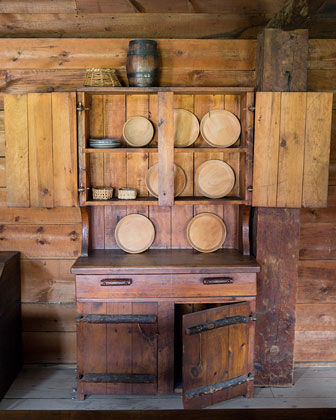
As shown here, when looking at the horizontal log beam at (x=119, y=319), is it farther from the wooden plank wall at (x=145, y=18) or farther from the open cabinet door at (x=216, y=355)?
the wooden plank wall at (x=145, y=18)

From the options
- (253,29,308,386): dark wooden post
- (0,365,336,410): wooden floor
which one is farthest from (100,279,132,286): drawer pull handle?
(253,29,308,386): dark wooden post

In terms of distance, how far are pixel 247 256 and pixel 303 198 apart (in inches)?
19.0

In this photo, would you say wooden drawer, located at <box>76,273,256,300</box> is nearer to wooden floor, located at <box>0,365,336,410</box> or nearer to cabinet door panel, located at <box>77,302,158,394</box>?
cabinet door panel, located at <box>77,302,158,394</box>

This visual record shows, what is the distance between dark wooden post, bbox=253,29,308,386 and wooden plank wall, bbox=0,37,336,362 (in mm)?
272

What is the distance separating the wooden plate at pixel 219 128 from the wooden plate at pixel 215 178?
15 centimetres

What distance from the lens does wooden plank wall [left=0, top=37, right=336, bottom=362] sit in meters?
2.90

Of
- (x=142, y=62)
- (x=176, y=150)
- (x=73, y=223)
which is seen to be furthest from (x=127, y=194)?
(x=142, y=62)

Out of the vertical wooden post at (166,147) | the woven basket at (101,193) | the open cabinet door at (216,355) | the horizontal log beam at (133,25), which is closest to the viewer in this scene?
the open cabinet door at (216,355)

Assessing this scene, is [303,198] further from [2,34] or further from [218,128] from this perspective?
[2,34]

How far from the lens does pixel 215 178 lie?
290 centimetres

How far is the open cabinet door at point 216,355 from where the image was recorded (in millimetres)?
2520

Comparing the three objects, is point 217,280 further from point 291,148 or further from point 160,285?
point 291,148

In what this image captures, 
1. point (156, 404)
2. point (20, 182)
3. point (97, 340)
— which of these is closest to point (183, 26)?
point (20, 182)

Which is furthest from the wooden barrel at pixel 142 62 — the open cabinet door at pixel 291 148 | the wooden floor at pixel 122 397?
the wooden floor at pixel 122 397
